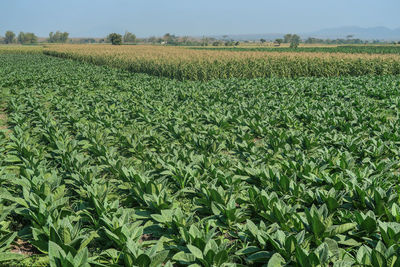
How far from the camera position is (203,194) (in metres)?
4.42

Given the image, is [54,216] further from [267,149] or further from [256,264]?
[267,149]

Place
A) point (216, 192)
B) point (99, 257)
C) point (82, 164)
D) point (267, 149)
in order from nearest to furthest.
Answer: point (99, 257) → point (216, 192) → point (82, 164) → point (267, 149)

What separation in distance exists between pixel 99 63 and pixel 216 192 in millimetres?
31568

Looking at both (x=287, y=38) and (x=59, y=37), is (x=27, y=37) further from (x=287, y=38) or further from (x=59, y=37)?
(x=287, y=38)

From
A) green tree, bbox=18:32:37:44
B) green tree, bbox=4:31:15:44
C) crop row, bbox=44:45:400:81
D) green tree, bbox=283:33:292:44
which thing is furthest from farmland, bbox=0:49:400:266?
green tree, bbox=4:31:15:44

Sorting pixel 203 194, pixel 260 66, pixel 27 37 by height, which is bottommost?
pixel 203 194

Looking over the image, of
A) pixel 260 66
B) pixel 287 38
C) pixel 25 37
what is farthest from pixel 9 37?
pixel 260 66

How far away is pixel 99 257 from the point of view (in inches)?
126

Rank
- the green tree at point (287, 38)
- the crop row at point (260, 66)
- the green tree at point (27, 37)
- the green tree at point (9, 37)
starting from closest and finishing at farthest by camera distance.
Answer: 1. the crop row at point (260, 66)
2. the green tree at point (27, 37)
3. the green tree at point (9, 37)
4. the green tree at point (287, 38)

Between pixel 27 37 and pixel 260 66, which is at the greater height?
pixel 27 37

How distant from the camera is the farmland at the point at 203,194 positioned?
10.3 ft

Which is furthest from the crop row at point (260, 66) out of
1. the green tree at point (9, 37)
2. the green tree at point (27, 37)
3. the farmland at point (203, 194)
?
the green tree at point (9, 37)

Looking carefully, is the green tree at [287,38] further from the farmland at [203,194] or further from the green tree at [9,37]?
the farmland at [203,194]

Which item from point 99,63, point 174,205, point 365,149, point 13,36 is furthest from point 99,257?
point 13,36
